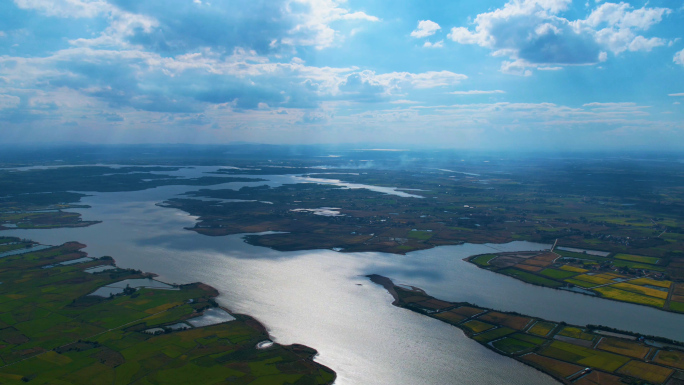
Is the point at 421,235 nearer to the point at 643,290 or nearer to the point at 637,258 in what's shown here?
the point at 637,258

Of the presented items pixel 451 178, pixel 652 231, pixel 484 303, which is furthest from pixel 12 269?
pixel 451 178

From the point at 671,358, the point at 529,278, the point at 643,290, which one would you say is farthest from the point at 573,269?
the point at 671,358

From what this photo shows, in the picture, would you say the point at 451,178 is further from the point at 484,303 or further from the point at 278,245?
the point at 484,303

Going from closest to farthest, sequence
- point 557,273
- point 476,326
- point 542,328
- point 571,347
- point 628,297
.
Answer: point 571,347
point 542,328
point 476,326
point 628,297
point 557,273

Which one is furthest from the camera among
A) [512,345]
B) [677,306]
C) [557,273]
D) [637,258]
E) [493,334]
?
[637,258]

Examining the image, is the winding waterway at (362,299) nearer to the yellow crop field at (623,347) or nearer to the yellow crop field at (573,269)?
the yellow crop field at (623,347)

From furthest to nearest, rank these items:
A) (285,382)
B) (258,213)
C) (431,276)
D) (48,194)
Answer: (48,194) → (258,213) → (431,276) → (285,382)

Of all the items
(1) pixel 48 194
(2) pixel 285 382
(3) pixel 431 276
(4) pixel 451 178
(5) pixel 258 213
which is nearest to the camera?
(2) pixel 285 382

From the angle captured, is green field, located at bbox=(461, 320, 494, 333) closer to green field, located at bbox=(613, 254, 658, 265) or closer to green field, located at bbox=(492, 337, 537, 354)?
green field, located at bbox=(492, 337, 537, 354)

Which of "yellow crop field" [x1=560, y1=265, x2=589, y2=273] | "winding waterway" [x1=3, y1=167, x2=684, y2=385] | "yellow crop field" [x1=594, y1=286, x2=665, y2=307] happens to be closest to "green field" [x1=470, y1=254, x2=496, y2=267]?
"winding waterway" [x1=3, y1=167, x2=684, y2=385]
